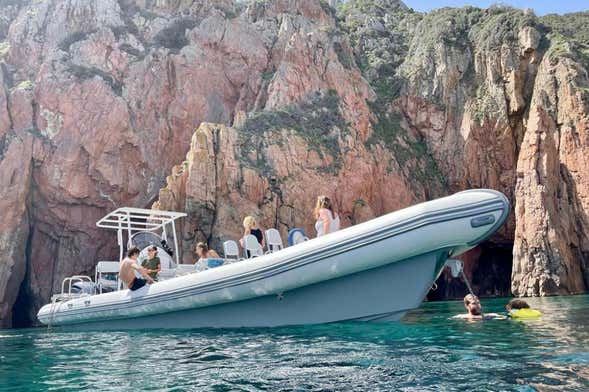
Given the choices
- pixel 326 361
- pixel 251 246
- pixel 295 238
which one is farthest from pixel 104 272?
pixel 326 361

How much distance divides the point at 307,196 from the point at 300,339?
16.7m

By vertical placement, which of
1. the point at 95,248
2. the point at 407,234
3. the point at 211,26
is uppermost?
the point at 211,26

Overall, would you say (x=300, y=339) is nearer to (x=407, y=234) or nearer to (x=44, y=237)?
(x=407, y=234)

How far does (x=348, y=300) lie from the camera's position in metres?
6.73

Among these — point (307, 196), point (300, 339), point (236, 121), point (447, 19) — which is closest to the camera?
point (300, 339)

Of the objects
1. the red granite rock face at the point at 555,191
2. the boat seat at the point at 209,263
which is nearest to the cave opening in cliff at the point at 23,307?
the boat seat at the point at 209,263

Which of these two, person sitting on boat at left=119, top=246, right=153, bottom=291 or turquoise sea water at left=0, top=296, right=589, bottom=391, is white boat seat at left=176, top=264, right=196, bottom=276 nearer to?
person sitting on boat at left=119, top=246, right=153, bottom=291

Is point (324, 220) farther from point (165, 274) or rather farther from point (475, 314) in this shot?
point (165, 274)

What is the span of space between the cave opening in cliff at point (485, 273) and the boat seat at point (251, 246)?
60.8 ft

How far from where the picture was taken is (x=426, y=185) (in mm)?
26188

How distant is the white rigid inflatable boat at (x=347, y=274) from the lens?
609 cm

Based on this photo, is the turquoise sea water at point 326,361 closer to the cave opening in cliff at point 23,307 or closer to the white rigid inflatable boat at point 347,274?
the white rigid inflatable boat at point 347,274

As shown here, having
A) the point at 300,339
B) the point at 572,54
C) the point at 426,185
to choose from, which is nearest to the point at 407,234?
the point at 300,339

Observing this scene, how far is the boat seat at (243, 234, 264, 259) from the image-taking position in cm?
888
